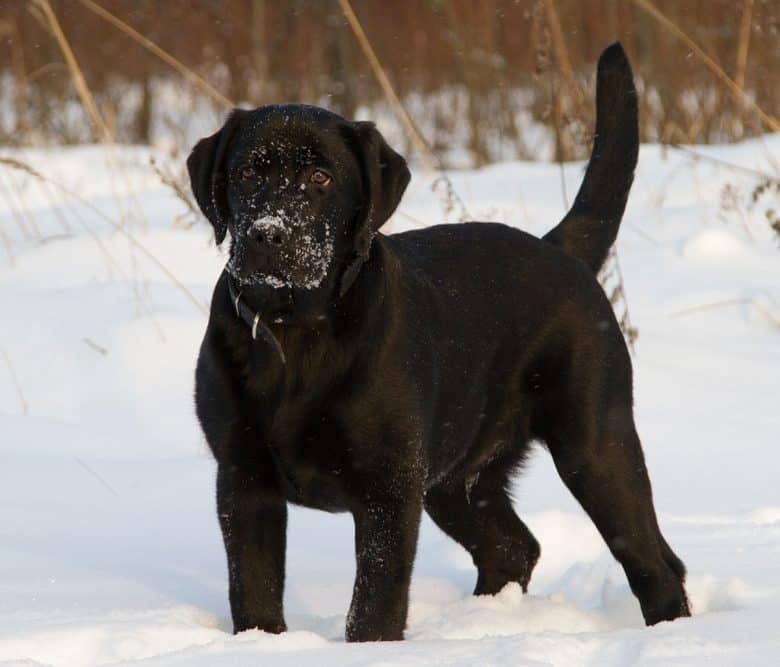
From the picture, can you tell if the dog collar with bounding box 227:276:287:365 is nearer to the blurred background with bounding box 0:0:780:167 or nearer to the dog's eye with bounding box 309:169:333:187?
the dog's eye with bounding box 309:169:333:187

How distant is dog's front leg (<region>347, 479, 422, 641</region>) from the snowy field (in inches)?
7.1

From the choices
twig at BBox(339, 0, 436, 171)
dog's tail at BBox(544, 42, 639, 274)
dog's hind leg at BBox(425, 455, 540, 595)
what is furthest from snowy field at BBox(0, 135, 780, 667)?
twig at BBox(339, 0, 436, 171)

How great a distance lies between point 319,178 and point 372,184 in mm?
142

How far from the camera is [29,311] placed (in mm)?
6188

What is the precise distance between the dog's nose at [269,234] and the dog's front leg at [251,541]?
504 millimetres

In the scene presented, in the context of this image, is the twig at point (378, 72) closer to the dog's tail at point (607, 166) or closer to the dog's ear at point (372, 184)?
the dog's tail at point (607, 166)

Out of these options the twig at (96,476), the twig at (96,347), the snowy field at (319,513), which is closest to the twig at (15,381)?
the snowy field at (319,513)

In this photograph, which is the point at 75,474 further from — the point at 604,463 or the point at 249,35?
the point at 249,35

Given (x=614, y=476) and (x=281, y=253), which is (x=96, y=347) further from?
(x=281, y=253)

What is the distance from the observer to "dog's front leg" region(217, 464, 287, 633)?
3039 millimetres

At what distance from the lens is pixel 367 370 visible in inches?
118

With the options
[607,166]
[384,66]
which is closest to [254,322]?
[607,166]

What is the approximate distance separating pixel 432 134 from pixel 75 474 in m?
8.43

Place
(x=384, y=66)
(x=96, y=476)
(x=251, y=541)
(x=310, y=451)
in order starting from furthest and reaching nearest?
(x=384, y=66), (x=96, y=476), (x=251, y=541), (x=310, y=451)
